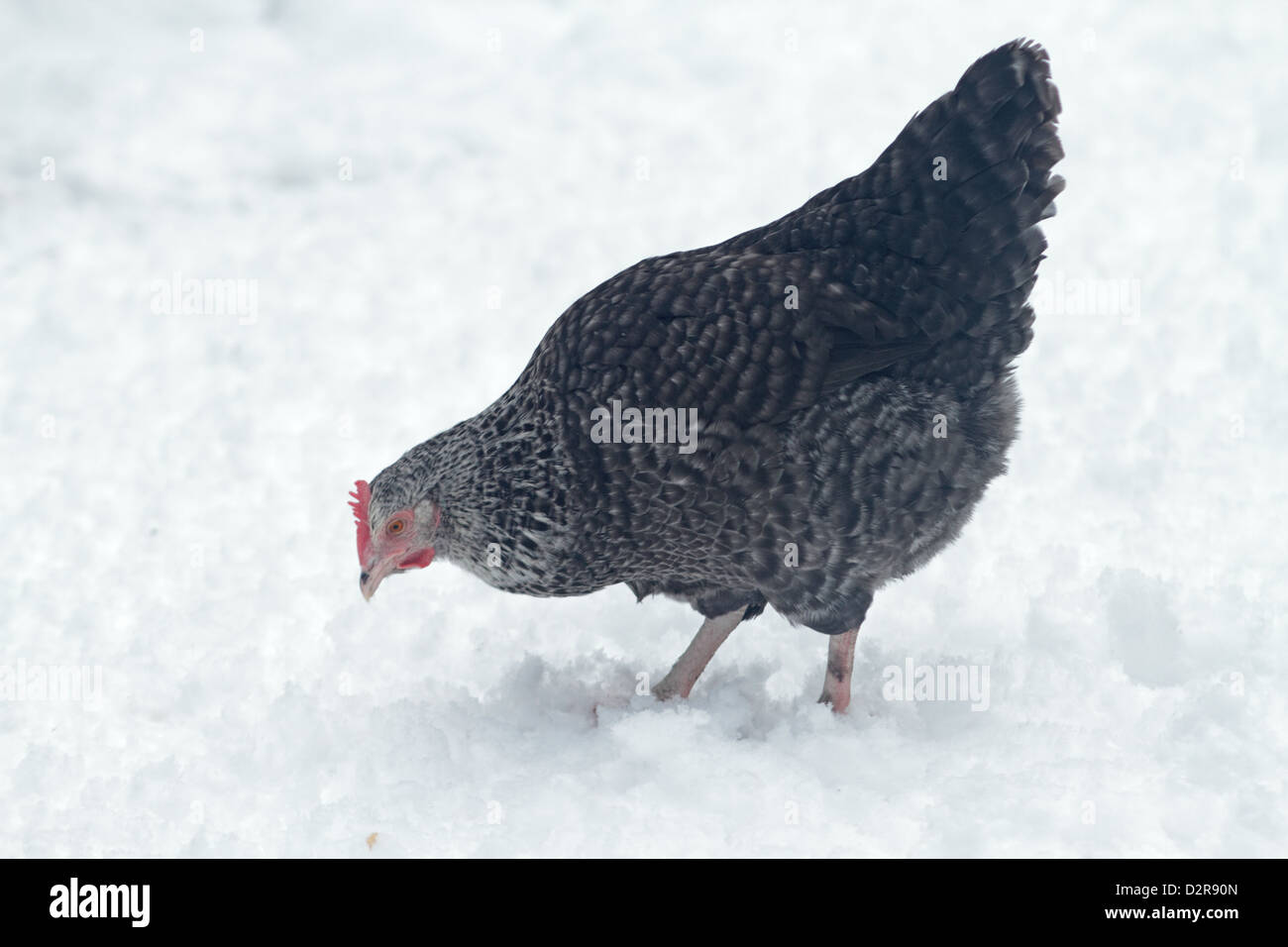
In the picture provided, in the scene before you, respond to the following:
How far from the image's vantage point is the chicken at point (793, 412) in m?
4.22

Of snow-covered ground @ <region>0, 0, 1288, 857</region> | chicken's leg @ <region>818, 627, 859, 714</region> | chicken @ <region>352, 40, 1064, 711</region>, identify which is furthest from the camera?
chicken's leg @ <region>818, 627, 859, 714</region>

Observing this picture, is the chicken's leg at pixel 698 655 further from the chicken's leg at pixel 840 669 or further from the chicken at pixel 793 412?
the chicken's leg at pixel 840 669

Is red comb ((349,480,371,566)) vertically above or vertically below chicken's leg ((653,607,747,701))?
above

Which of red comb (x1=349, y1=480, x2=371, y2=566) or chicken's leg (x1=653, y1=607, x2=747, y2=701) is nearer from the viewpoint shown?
red comb (x1=349, y1=480, x2=371, y2=566)

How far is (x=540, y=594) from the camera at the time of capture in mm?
4418

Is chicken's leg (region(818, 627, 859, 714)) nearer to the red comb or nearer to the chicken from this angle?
the chicken

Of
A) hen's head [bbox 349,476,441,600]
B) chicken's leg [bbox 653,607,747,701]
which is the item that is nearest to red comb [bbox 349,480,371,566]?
hen's head [bbox 349,476,441,600]

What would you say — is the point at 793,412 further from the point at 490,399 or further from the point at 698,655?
the point at 490,399

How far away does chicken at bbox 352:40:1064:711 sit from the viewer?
13.8 ft

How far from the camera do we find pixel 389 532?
4.30 meters

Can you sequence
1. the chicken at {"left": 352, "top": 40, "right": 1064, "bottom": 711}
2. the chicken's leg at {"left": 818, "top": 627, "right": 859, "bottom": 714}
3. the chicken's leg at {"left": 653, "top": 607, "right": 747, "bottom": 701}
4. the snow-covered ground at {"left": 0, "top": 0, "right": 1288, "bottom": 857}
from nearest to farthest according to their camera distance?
1. the snow-covered ground at {"left": 0, "top": 0, "right": 1288, "bottom": 857}
2. the chicken at {"left": 352, "top": 40, "right": 1064, "bottom": 711}
3. the chicken's leg at {"left": 818, "top": 627, "right": 859, "bottom": 714}
4. the chicken's leg at {"left": 653, "top": 607, "right": 747, "bottom": 701}

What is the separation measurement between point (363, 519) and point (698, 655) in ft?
4.93

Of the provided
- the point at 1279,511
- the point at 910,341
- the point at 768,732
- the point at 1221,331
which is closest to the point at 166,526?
the point at 768,732

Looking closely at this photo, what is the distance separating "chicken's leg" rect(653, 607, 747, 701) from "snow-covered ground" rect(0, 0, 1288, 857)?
6.0 inches
